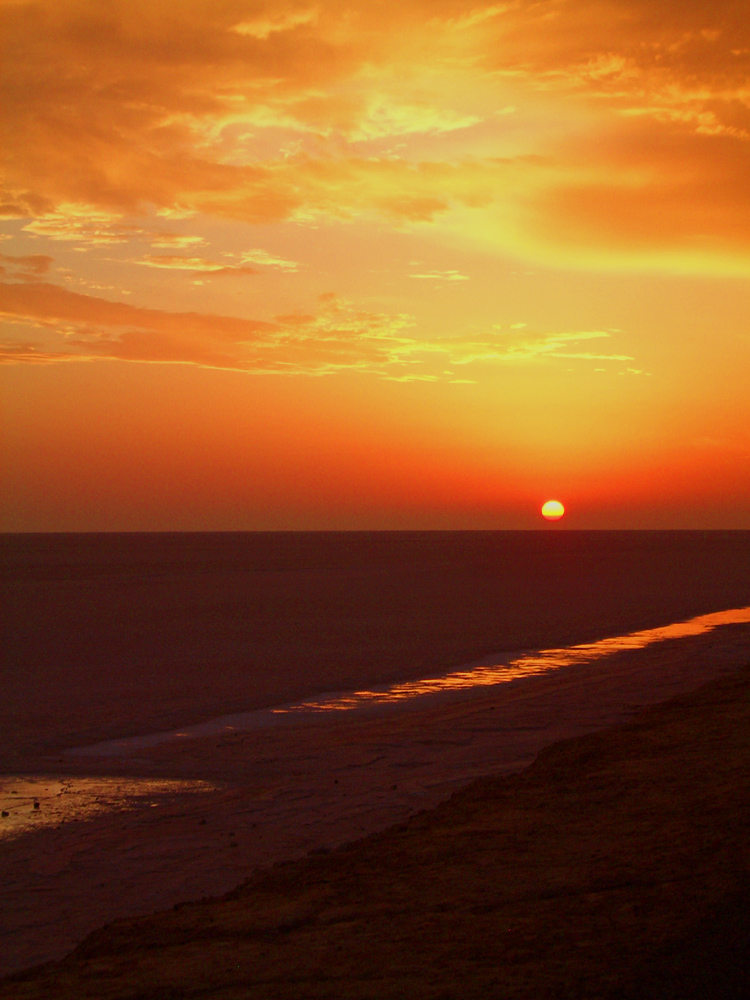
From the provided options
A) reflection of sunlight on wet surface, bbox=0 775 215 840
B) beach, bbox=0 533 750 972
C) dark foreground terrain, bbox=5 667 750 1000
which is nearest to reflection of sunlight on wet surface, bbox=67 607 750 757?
beach, bbox=0 533 750 972

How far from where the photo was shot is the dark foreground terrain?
5633 millimetres

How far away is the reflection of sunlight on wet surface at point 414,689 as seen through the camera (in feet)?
54.6

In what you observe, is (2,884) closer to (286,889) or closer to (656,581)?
(286,889)

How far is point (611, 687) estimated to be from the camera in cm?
1994

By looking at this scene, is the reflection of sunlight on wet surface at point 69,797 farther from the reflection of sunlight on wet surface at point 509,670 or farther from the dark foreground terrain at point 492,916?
the reflection of sunlight on wet surface at point 509,670

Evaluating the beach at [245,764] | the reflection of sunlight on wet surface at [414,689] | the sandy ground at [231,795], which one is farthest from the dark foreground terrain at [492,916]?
the reflection of sunlight on wet surface at [414,689]

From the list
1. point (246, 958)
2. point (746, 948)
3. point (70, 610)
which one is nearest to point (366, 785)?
point (246, 958)

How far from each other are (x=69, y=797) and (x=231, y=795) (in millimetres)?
2245

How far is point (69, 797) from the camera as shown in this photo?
41.2 feet

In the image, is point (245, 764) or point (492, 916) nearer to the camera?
point (492, 916)

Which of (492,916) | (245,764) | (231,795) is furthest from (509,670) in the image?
(492,916)

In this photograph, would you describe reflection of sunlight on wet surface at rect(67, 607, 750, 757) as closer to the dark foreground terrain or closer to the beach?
the beach

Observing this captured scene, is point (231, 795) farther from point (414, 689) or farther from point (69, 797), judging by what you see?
point (414, 689)

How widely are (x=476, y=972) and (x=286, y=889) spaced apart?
281cm
